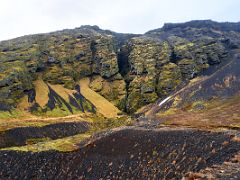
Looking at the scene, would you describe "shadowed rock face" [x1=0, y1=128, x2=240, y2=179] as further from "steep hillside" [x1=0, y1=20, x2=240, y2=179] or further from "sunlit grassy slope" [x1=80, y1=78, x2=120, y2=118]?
"sunlit grassy slope" [x1=80, y1=78, x2=120, y2=118]

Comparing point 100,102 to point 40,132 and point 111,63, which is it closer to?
point 111,63

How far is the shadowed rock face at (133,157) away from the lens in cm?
4750

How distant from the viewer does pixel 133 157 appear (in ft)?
193

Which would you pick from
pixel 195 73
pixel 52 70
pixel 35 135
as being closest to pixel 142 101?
pixel 195 73

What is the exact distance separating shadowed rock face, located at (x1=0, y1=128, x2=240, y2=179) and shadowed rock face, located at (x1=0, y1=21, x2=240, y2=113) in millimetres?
78865

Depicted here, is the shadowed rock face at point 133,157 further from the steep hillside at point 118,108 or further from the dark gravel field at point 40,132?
the dark gravel field at point 40,132

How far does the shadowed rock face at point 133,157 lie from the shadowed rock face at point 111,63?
78.9 meters

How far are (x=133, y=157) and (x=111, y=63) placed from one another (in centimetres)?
11982

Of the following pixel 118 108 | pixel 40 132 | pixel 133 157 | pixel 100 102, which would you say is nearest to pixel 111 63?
pixel 100 102

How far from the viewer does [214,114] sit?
8338cm

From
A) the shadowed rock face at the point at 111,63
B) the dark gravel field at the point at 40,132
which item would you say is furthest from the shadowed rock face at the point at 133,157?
the shadowed rock face at the point at 111,63

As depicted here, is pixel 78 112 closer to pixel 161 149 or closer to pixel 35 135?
pixel 35 135

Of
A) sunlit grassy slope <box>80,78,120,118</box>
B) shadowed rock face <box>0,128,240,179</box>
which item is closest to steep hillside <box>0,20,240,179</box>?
shadowed rock face <box>0,128,240,179</box>

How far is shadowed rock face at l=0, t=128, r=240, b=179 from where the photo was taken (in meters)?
47.5
